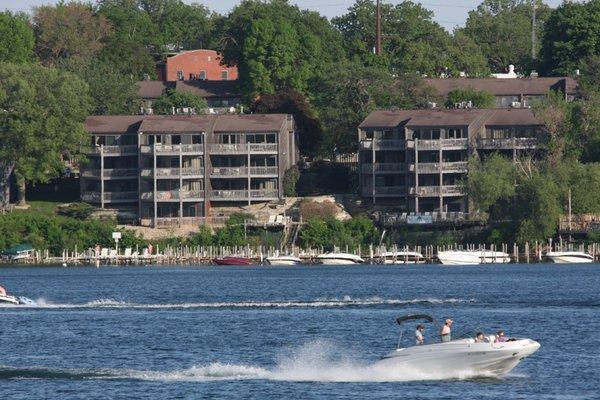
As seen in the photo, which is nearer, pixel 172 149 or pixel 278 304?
pixel 278 304

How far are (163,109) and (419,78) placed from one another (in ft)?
78.3

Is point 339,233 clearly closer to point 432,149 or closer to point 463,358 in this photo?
point 432,149

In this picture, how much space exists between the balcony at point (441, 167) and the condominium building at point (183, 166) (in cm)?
1180

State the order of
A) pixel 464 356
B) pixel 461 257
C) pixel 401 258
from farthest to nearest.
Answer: pixel 401 258 → pixel 461 257 → pixel 464 356

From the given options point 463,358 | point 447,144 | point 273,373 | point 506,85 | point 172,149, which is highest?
point 506,85

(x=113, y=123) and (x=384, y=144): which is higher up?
(x=113, y=123)

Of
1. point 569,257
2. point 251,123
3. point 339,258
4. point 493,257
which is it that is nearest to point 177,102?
point 251,123

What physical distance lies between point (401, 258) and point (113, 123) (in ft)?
98.6

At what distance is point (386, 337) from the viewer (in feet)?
264

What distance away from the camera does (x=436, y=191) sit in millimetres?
150750

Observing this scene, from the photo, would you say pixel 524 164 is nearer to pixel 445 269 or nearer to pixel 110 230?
pixel 445 269

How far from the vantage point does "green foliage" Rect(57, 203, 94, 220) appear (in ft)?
502

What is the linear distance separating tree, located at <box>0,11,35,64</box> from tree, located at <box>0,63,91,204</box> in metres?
19.9

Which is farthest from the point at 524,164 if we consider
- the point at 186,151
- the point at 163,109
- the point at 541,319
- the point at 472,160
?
the point at 541,319
